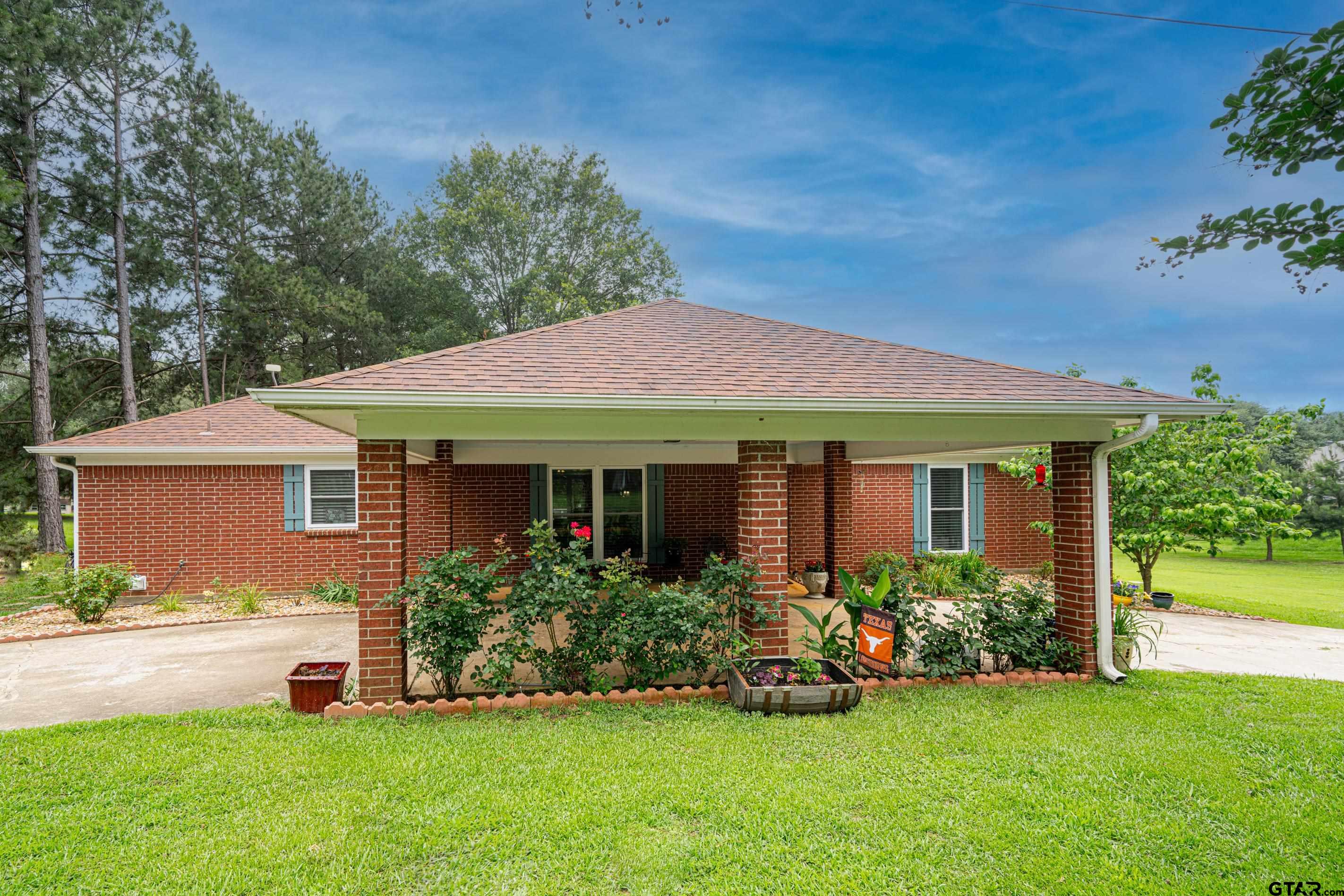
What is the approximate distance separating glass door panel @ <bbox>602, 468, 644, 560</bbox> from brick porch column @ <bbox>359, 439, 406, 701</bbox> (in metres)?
6.28

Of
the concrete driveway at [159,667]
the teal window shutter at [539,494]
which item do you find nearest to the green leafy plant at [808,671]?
the concrete driveway at [159,667]

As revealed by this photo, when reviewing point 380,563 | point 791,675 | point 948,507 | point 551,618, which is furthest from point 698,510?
point 380,563

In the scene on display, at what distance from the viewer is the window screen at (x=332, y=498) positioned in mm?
10773

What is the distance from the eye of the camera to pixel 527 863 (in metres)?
3.02

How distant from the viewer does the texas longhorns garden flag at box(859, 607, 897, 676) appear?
16.5 ft

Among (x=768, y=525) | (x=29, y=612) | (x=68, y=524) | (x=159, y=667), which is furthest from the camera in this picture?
(x=68, y=524)

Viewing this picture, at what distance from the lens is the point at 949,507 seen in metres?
12.3

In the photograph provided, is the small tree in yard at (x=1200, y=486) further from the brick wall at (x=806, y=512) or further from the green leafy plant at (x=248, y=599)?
the green leafy plant at (x=248, y=599)

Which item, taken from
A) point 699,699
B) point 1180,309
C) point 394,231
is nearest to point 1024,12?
point 699,699

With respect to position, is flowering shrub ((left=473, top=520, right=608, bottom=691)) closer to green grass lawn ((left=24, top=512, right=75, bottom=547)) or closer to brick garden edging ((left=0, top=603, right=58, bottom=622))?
brick garden edging ((left=0, top=603, right=58, bottom=622))

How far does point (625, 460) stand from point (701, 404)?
13.2 feet

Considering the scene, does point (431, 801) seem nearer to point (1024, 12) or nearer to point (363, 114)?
point (1024, 12)

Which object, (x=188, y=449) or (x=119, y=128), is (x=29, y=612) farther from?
(x=119, y=128)

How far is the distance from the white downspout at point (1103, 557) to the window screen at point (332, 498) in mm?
10651
